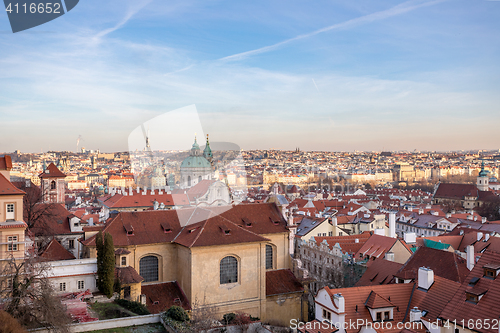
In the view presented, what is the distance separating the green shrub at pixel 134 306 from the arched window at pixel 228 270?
5386 millimetres

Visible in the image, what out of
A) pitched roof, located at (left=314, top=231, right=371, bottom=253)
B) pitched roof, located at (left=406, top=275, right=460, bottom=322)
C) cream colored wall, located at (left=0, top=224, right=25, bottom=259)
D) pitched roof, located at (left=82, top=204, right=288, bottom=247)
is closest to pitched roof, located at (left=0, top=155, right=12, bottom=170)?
cream colored wall, located at (left=0, top=224, right=25, bottom=259)

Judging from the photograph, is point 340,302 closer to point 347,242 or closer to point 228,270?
point 228,270

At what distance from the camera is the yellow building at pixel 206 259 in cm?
2653

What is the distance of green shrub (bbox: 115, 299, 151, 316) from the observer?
22966 mm

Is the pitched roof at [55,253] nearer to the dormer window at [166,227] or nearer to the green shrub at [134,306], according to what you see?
the dormer window at [166,227]

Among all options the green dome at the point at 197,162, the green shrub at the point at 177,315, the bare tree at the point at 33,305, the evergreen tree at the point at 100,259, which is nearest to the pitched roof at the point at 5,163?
the evergreen tree at the point at 100,259

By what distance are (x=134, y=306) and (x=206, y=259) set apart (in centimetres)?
506

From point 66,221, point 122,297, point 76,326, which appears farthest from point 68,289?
point 66,221

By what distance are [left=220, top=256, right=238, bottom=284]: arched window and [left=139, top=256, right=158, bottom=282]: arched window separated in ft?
14.1

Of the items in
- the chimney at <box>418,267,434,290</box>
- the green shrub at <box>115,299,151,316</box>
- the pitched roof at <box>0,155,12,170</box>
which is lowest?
the green shrub at <box>115,299,151,316</box>

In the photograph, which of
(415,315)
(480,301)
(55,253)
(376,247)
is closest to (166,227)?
(55,253)

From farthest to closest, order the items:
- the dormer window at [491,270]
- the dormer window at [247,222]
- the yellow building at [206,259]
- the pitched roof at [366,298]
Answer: the dormer window at [247,222] < the yellow building at [206,259] < the pitched roof at [366,298] < the dormer window at [491,270]

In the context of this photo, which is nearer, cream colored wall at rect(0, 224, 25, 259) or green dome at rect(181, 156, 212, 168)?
cream colored wall at rect(0, 224, 25, 259)

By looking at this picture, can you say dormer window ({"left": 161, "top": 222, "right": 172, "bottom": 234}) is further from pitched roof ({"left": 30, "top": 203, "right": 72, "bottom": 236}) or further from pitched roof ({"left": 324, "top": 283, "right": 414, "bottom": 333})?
pitched roof ({"left": 324, "top": 283, "right": 414, "bottom": 333})
